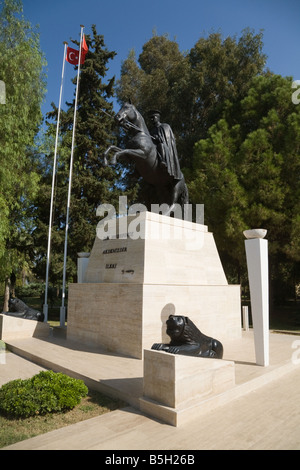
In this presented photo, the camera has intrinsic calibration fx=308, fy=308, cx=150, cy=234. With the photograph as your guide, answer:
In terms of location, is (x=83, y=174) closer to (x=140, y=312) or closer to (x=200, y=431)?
(x=140, y=312)

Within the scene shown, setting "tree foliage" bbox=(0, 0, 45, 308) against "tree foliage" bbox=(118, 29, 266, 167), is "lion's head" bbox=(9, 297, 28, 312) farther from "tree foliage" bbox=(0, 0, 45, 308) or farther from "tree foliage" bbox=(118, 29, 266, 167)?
"tree foliage" bbox=(118, 29, 266, 167)

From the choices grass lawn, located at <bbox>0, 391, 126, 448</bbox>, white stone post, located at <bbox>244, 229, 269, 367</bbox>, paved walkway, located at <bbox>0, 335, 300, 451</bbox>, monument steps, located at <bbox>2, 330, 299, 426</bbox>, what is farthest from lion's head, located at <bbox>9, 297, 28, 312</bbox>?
white stone post, located at <bbox>244, 229, 269, 367</bbox>

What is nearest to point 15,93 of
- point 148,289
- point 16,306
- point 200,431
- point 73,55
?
point 73,55

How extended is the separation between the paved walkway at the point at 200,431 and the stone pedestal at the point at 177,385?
0.50 ft

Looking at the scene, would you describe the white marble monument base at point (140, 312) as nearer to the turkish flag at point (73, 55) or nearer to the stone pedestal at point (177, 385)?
the stone pedestal at point (177, 385)

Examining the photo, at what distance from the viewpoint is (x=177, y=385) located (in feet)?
14.3

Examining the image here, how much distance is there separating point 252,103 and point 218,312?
557 inches

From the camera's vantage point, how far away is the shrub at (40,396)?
4.61 metres

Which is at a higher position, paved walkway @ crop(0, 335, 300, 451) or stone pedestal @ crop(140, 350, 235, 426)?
stone pedestal @ crop(140, 350, 235, 426)

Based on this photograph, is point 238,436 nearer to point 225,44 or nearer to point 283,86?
point 283,86

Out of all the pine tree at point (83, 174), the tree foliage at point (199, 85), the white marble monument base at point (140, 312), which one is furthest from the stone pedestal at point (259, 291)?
the tree foliage at point (199, 85)

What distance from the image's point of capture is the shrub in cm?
461

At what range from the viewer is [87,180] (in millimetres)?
19109

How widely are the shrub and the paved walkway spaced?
701 millimetres
